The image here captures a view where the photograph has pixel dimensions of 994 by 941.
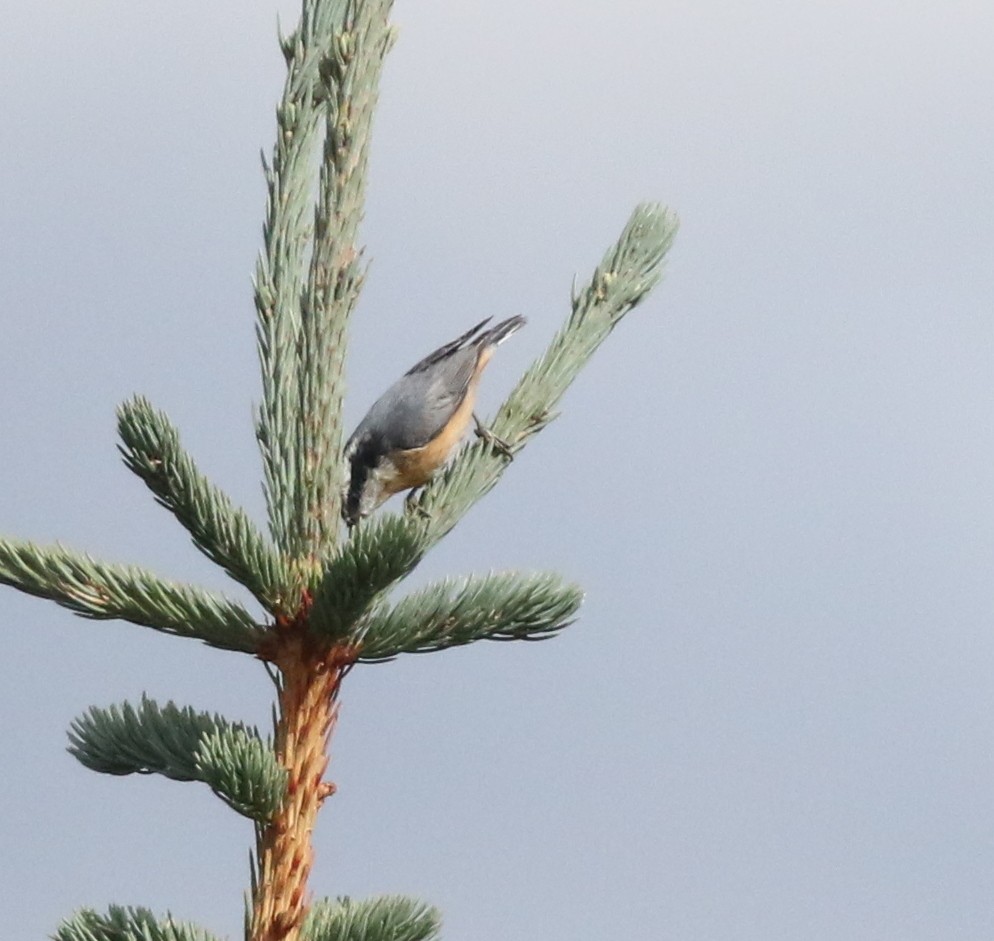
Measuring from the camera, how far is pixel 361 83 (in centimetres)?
250

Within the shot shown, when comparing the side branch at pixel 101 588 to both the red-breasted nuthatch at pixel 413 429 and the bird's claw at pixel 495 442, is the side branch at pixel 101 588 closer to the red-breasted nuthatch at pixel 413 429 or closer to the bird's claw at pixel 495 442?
the bird's claw at pixel 495 442

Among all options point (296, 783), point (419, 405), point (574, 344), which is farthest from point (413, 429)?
point (296, 783)

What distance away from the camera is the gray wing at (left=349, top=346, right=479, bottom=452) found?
139 inches

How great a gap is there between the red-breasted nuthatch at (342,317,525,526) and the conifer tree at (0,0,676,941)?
0.76 m

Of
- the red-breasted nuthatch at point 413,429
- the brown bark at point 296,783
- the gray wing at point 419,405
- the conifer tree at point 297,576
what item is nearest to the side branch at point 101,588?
the conifer tree at point 297,576

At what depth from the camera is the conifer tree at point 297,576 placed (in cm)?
210

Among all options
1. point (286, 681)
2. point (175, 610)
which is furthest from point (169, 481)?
point (286, 681)

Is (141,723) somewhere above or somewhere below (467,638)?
below

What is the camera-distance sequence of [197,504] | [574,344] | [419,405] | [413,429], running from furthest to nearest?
1. [419,405]
2. [413,429]
3. [574,344]
4. [197,504]

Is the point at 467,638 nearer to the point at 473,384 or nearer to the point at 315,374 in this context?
the point at 315,374

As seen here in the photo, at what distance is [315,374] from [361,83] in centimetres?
57

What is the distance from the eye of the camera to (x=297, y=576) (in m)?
2.24

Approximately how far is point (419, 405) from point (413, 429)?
18 centimetres

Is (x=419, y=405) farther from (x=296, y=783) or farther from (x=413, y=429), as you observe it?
(x=296, y=783)
